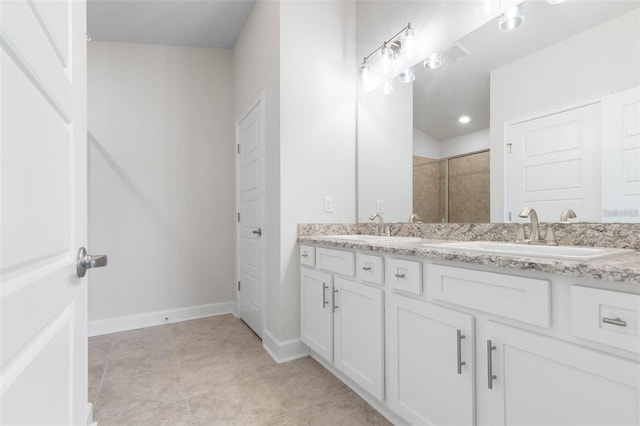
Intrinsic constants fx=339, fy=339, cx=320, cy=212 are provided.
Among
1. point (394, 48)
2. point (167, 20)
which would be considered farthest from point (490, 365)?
point (167, 20)

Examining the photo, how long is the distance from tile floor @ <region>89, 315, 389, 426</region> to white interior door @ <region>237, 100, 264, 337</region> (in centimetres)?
34

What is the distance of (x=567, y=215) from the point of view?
1405 millimetres

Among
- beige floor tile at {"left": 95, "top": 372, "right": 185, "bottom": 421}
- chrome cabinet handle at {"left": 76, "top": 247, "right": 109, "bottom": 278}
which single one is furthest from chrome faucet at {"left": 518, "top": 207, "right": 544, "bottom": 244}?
beige floor tile at {"left": 95, "top": 372, "right": 185, "bottom": 421}

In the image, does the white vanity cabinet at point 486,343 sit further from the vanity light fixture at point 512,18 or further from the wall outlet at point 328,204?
the vanity light fixture at point 512,18

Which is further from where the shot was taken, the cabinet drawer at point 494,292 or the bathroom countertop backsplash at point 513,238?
the cabinet drawer at point 494,292

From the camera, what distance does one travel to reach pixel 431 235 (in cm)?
209

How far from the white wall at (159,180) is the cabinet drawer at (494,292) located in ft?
8.64

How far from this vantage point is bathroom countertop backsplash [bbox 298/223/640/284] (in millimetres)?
847

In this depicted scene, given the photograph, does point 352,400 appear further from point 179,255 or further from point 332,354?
point 179,255

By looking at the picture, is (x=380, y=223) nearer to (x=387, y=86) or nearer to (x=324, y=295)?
(x=324, y=295)

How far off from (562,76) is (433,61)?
2.55ft

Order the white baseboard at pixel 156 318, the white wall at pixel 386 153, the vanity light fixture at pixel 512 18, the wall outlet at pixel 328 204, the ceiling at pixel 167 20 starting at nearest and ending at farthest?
the vanity light fixture at pixel 512 18 → the white wall at pixel 386 153 → the wall outlet at pixel 328 204 → the ceiling at pixel 167 20 → the white baseboard at pixel 156 318

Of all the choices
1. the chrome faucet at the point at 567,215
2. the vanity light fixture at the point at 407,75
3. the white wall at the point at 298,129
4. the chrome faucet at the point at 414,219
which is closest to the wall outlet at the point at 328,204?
the white wall at the point at 298,129

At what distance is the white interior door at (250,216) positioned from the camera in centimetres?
276
